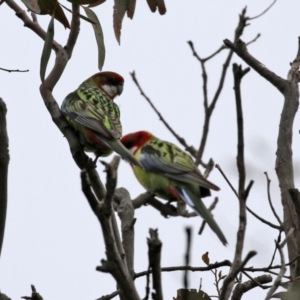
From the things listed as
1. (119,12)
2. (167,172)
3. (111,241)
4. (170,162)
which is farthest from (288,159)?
(170,162)

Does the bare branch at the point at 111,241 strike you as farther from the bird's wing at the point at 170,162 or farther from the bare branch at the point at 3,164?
the bird's wing at the point at 170,162

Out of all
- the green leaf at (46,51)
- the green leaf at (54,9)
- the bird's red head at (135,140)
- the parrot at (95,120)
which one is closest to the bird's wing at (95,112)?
the parrot at (95,120)

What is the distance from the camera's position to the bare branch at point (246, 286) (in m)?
2.54

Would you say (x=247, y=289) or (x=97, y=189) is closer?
(x=247, y=289)

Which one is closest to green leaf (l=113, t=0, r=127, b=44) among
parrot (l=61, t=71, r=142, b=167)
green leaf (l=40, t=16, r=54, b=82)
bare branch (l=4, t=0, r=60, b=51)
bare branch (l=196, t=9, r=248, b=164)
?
bare branch (l=4, t=0, r=60, b=51)

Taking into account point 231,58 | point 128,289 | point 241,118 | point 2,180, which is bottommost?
point 128,289

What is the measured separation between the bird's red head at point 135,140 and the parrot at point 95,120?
616 mm

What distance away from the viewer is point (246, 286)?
9.32 ft

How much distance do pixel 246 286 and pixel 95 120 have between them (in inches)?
90.2

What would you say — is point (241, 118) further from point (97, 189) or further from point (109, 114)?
point (109, 114)

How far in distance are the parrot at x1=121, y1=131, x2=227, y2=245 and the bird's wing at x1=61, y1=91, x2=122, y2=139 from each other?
507 mm

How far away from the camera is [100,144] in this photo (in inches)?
188

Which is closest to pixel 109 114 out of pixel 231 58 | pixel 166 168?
pixel 166 168

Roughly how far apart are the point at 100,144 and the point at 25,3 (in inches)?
55.3
